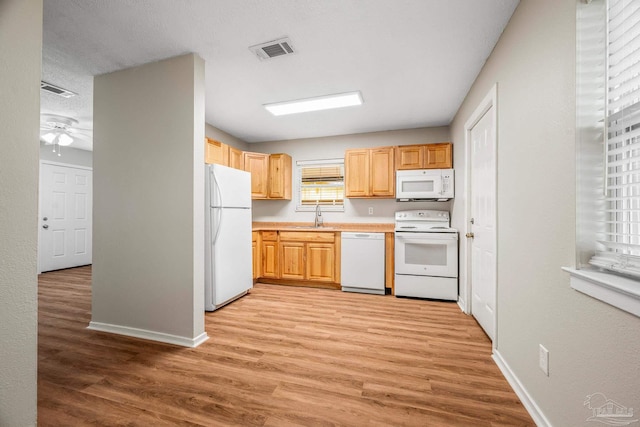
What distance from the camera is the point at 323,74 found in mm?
2631

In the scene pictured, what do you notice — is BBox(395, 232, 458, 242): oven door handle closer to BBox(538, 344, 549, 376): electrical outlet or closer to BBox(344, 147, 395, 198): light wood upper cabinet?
BBox(344, 147, 395, 198): light wood upper cabinet

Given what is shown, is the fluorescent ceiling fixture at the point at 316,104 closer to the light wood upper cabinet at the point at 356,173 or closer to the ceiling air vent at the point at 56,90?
the light wood upper cabinet at the point at 356,173

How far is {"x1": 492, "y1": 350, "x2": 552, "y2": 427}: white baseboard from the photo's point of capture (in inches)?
55.6

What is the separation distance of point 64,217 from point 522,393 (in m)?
7.52

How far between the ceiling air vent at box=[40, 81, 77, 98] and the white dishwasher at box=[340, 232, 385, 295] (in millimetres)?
3703

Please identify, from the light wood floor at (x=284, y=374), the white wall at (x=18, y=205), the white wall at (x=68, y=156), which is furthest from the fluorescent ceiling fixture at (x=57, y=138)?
the white wall at (x=18, y=205)

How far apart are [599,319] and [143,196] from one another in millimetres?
3063

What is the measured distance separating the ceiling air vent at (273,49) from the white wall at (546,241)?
159 cm

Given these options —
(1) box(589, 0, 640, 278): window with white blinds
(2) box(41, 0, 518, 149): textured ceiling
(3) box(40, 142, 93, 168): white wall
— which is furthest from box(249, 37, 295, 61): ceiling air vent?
(3) box(40, 142, 93, 168): white wall

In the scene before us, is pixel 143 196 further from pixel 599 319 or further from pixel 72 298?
pixel 599 319

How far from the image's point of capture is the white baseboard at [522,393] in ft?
4.63

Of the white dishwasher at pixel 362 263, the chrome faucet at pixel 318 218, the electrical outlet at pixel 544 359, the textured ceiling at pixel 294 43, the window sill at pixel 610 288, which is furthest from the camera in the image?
the chrome faucet at pixel 318 218

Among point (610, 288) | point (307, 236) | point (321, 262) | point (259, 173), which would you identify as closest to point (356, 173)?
point (307, 236)

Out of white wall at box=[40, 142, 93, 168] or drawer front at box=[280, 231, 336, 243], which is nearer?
drawer front at box=[280, 231, 336, 243]
